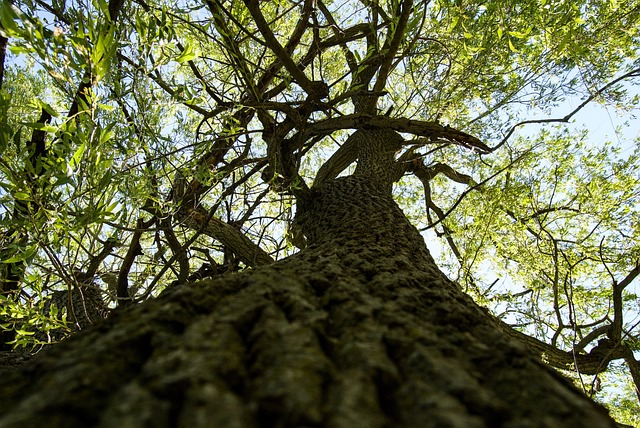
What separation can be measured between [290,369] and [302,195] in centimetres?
259

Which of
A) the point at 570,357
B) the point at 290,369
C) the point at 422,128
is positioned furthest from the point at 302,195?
the point at 570,357

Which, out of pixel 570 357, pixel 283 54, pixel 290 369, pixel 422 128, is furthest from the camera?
pixel 570 357

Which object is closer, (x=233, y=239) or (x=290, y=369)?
(x=290, y=369)

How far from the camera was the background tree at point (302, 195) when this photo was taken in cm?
76

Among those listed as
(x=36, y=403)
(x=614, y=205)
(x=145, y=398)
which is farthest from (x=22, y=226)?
(x=614, y=205)

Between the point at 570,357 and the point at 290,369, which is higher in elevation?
the point at 290,369

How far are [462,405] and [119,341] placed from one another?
0.66 meters

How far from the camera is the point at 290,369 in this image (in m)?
0.70

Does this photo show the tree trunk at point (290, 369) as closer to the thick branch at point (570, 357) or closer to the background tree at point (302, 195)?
the background tree at point (302, 195)

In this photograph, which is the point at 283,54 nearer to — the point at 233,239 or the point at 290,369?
the point at 233,239

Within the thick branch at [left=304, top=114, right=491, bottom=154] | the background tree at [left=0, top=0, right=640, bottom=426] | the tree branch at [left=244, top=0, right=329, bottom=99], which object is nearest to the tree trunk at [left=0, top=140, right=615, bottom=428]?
the background tree at [left=0, top=0, right=640, bottom=426]

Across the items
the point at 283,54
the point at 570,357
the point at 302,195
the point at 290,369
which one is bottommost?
the point at 570,357

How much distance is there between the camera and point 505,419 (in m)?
0.65

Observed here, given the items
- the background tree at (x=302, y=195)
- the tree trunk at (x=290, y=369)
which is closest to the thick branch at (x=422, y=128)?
the background tree at (x=302, y=195)
